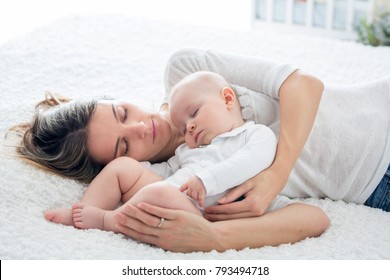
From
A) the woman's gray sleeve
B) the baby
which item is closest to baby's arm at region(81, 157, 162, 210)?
the baby

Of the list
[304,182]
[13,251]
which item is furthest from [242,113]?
[13,251]

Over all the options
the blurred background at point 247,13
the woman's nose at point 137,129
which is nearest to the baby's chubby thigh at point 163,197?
the woman's nose at point 137,129

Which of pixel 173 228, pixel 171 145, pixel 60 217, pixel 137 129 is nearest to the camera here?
pixel 173 228

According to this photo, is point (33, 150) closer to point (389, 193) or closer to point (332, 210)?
point (332, 210)

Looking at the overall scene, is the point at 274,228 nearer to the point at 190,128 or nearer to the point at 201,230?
the point at 201,230

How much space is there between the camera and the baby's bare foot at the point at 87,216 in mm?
1466

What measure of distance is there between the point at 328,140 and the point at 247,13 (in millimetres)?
2612

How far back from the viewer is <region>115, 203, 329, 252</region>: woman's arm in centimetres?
138

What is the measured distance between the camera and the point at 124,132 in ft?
5.25

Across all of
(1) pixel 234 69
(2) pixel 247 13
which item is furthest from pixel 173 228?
(2) pixel 247 13

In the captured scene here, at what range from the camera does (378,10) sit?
365cm

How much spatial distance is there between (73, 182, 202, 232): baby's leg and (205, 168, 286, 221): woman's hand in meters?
0.05
